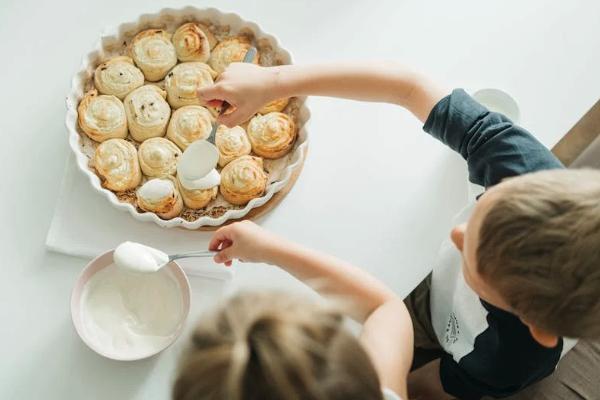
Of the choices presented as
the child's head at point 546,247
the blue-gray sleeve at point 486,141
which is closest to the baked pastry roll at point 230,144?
the blue-gray sleeve at point 486,141

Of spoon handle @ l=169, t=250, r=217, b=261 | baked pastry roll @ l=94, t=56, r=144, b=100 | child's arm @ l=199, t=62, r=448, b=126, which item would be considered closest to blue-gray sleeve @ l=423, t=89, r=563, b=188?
child's arm @ l=199, t=62, r=448, b=126

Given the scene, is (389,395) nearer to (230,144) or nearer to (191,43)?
(230,144)

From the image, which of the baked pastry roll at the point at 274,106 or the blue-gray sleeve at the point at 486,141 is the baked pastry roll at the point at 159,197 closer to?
the baked pastry roll at the point at 274,106

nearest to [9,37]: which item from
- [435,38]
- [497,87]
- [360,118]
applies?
[360,118]

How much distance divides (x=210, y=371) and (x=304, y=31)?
726 millimetres

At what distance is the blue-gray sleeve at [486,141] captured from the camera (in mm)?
780

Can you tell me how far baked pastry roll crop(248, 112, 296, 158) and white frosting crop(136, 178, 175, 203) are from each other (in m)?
0.15

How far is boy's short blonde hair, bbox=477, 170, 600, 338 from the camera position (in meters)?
0.59

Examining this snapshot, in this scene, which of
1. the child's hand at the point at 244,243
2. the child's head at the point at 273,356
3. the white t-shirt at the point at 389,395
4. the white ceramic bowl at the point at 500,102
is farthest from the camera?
the white ceramic bowl at the point at 500,102

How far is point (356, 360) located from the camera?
0.52 m

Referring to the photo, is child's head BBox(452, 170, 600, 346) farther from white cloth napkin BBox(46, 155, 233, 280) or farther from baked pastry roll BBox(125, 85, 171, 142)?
baked pastry roll BBox(125, 85, 171, 142)

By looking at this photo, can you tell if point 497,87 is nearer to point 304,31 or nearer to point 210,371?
point 304,31

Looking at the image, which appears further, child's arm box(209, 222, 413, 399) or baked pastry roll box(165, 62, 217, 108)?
baked pastry roll box(165, 62, 217, 108)

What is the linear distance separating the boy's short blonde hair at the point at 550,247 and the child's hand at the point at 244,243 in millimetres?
301
